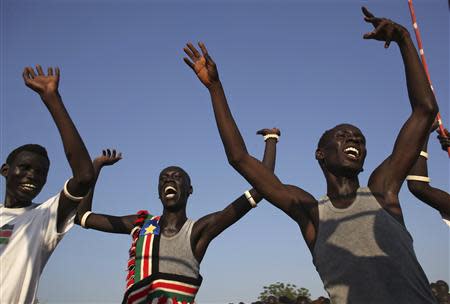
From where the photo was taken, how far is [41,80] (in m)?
3.72

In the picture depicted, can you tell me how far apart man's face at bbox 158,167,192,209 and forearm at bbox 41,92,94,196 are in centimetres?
223

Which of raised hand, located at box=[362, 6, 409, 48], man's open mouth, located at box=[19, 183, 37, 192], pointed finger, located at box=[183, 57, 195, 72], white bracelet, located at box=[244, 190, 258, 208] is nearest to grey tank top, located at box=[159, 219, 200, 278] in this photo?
white bracelet, located at box=[244, 190, 258, 208]

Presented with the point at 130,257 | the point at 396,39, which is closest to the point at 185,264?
the point at 130,257

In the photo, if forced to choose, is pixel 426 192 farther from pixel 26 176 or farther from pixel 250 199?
pixel 26 176

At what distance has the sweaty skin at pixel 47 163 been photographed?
11.6 feet

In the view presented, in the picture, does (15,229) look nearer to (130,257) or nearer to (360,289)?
(130,257)

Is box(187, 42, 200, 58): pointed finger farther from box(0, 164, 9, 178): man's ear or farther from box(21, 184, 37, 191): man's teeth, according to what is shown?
box(0, 164, 9, 178): man's ear

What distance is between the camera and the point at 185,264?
5277mm

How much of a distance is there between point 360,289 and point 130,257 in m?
3.27

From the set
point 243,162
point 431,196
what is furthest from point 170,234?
point 431,196

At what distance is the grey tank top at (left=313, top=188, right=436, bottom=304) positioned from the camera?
2936 mm

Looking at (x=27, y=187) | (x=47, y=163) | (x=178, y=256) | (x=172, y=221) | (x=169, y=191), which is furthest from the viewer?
(x=169, y=191)

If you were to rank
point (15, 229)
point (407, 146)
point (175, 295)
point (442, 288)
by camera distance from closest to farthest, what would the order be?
1. point (407, 146)
2. point (15, 229)
3. point (175, 295)
4. point (442, 288)

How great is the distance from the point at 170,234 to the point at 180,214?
301 millimetres
